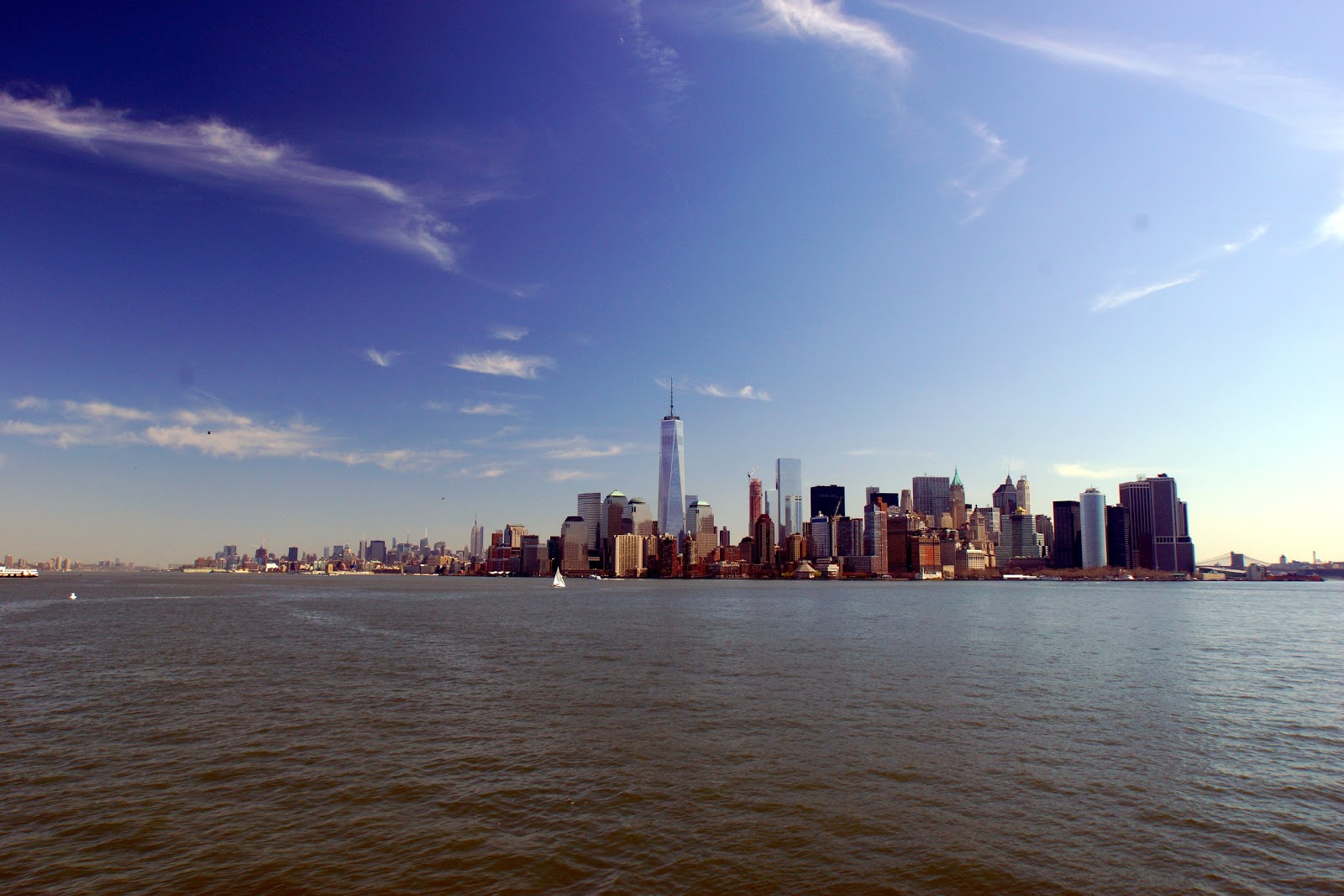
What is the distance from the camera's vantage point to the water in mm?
20547

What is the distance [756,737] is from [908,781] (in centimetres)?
844

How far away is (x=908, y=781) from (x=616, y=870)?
44.4 feet

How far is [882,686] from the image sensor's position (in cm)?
4847

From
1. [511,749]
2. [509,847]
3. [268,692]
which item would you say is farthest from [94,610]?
[509,847]

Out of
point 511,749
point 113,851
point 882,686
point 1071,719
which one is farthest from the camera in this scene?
point 882,686

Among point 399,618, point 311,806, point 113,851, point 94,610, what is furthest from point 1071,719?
point 94,610

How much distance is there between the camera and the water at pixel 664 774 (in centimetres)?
2055

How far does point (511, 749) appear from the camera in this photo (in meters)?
32.4

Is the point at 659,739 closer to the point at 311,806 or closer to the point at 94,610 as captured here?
the point at 311,806

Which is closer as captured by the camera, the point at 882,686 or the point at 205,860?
the point at 205,860

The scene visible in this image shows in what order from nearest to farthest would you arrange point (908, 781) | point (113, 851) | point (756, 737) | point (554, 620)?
point (113, 851), point (908, 781), point (756, 737), point (554, 620)

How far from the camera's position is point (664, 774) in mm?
28891

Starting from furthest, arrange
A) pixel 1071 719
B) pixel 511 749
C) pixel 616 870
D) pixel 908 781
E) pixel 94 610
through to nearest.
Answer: pixel 94 610 → pixel 1071 719 → pixel 511 749 → pixel 908 781 → pixel 616 870

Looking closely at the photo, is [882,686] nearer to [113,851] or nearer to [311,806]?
[311,806]
